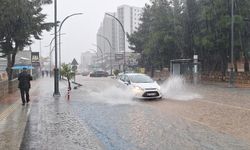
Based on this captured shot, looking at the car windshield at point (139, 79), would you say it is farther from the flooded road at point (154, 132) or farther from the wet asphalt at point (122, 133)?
the wet asphalt at point (122, 133)

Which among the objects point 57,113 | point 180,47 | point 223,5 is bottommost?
point 57,113

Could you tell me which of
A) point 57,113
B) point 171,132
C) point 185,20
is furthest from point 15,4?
point 185,20

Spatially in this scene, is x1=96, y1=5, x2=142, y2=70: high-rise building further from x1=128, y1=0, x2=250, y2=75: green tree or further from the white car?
the white car

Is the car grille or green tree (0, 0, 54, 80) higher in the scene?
green tree (0, 0, 54, 80)

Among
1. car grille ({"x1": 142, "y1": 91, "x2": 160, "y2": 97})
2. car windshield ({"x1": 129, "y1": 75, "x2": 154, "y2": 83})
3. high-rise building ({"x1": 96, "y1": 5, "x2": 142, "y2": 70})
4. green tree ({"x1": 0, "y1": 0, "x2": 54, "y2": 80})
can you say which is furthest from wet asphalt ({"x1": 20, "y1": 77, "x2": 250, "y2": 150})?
high-rise building ({"x1": 96, "y1": 5, "x2": 142, "y2": 70})

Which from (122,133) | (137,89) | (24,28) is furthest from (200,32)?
(122,133)

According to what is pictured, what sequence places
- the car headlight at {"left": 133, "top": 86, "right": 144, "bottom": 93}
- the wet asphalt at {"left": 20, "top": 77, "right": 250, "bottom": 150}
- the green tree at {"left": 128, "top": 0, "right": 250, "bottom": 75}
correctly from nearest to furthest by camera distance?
1. the wet asphalt at {"left": 20, "top": 77, "right": 250, "bottom": 150}
2. the car headlight at {"left": 133, "top": 86, "right": 144, "bottom": 93}
3. the green tree at {"left": 128, "top": 0, "right": 250, "bottom": 75}

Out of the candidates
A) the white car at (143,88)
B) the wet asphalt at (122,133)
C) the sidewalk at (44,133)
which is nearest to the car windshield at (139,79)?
the white car at (143,88)

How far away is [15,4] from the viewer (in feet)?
64.4

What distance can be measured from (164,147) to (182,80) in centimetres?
3790

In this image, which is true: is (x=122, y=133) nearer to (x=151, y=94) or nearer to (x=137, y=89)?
(x=151, y=94)

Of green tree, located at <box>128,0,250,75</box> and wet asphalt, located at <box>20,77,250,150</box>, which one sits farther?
green tree, located at <box>128,0,250,75</box>

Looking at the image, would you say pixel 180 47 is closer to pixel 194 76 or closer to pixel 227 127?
pixel 194 76

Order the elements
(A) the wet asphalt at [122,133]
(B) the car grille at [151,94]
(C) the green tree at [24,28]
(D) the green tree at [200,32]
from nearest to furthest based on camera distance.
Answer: (A) the wet asphalt at [122,133] → (B) the car grille at [151,94] → (C) the green tree at [24,28] → (D) the green tree at [200,32]
